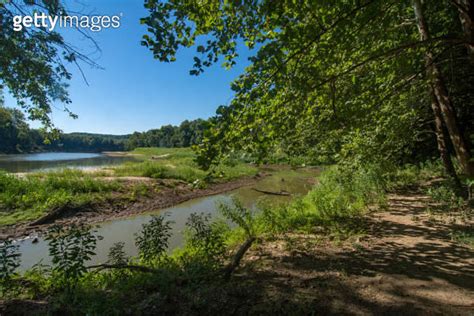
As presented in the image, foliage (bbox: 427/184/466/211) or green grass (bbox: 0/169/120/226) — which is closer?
foliage (bbox: 427/184/466/211)

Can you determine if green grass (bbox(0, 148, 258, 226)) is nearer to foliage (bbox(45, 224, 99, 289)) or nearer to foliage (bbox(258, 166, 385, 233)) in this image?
foliage (bbox(258, 166, 385, 233))

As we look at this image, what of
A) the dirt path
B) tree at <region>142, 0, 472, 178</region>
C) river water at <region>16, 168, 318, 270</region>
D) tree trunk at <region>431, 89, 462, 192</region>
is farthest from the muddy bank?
tree trunk at <region>431, 89, 462, 192</region>

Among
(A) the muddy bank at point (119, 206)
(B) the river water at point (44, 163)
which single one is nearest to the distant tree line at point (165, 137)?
(B) the river water at point (44, 163)

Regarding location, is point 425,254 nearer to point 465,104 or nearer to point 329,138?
point 329,138

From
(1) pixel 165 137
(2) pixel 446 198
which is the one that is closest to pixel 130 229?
(2) pixel 446 198

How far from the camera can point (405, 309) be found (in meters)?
2.30

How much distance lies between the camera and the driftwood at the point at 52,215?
327 inches

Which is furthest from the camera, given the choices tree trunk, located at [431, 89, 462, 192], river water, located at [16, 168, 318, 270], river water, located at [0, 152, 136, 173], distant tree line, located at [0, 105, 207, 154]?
distant tree line, located at [0, 105, 207, 154]

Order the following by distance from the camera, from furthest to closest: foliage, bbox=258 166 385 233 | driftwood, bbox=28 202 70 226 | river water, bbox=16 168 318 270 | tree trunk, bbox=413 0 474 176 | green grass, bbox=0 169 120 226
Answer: green grass, bbox=0 169 120 226
driftwood, bbox=28 202 70 226
river water, bbox=16 168 318 270
foliage, bbox=258 166 385 233
tree trunk, bbox=413 0 474 176

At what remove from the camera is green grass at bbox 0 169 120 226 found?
876 cm

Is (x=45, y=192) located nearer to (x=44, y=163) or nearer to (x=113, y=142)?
(x=44, y=163)

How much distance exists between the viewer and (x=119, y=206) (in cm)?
1078

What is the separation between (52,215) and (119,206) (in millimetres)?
2485

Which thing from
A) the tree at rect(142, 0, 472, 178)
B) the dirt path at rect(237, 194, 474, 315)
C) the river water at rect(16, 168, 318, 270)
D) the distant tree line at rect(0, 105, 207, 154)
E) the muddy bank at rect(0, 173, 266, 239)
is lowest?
the river water at rect(16, 168, 318, 270)
